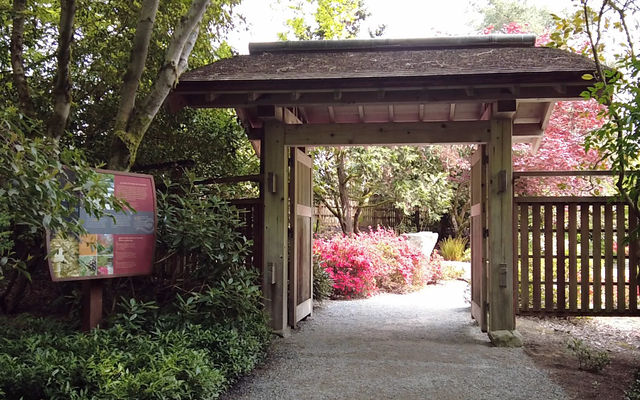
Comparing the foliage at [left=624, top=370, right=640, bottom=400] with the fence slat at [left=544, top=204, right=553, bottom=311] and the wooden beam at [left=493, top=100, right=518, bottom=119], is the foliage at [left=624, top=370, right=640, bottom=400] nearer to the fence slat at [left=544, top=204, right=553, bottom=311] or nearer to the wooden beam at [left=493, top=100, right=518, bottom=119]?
the fence slat at [left=544, top=204, right=553, bottom=311]

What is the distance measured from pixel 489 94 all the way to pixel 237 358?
3.38m

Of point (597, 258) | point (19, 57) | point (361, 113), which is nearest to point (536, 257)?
point (597, 258)

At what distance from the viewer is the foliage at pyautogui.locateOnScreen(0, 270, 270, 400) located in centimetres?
299

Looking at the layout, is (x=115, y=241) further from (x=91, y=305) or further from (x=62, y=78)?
(x=62, y=78)

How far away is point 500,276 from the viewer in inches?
204

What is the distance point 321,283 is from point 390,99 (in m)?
4.06

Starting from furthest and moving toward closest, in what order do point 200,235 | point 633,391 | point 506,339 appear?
point 506,339
point 200,235
point 633,391

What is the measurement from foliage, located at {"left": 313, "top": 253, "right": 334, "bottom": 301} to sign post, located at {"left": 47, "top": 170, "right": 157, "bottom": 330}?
4038 mm

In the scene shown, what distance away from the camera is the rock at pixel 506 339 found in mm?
5051

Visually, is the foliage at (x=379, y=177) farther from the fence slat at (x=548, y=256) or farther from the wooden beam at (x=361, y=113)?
the fence slat at (x=548, y=256)

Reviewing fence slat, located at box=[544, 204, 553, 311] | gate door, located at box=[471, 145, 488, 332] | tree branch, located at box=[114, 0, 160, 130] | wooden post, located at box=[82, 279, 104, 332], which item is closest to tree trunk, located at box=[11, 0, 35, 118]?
tree branch, located at box=[114, 0, 160, 130]

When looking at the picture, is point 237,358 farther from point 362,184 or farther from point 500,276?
point 362,184

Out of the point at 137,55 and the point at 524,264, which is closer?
the point at 137,55

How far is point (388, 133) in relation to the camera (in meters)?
5.53
